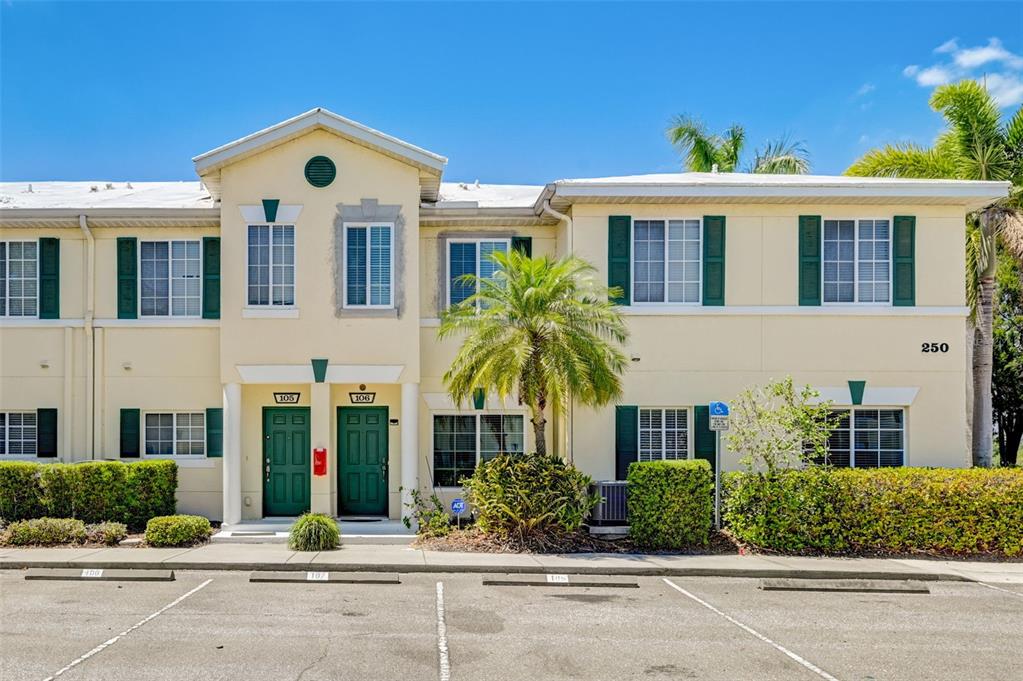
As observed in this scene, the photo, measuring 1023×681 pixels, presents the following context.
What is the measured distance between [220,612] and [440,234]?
865 centimetres

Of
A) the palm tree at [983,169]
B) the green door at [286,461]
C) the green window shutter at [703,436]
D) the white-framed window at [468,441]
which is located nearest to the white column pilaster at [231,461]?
the green door at [286,461]

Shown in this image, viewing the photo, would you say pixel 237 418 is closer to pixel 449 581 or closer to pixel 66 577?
pixel 66 577

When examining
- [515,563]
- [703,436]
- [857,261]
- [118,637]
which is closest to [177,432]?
[515,563]

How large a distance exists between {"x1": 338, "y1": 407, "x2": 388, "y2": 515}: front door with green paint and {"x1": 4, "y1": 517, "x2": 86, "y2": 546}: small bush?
4.48 meters

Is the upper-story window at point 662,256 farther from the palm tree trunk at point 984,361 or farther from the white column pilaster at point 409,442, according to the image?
the palm tree trunk at point 984,361

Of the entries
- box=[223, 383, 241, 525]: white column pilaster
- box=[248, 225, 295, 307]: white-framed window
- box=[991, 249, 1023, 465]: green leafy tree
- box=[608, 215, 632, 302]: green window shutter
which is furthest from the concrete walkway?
box=[991, 249, 1023, 465]: green leafy tree

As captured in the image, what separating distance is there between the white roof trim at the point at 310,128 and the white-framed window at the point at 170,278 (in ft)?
6.12

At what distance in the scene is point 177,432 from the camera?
1722 cm

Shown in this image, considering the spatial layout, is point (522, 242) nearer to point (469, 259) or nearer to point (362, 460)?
point (469, 259)

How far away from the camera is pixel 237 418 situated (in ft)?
53.3

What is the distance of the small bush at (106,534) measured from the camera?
1476 centimetres

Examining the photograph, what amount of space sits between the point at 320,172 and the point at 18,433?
7.67 metres

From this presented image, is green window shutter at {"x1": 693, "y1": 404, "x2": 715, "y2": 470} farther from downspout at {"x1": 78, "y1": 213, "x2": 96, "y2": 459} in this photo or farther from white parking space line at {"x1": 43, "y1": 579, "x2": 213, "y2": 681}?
downspout at {"x1": 78, "y1": 213, "x2": 96, "y2": 459}

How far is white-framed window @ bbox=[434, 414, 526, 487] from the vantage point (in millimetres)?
17250
